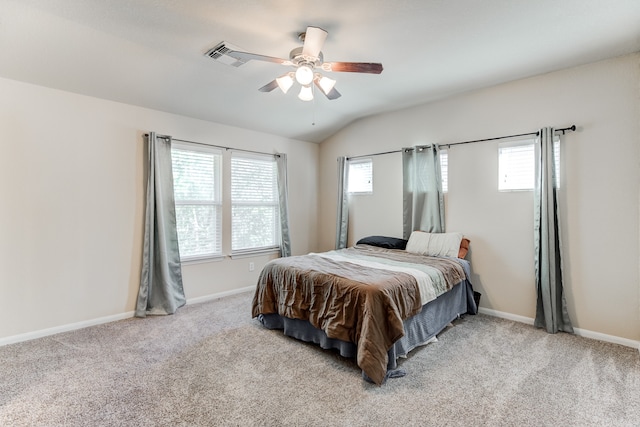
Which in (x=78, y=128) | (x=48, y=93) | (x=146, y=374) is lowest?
(x=146, y=374)

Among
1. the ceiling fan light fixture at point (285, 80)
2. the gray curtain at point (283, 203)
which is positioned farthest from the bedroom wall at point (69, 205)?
the ceiling fan light fixture at point (285, 80)

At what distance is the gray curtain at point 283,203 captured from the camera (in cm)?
477

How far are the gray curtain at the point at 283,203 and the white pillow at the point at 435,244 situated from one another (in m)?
1.91

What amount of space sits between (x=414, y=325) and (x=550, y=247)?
5.37 ft

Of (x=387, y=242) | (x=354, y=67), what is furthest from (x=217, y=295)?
(x=354, y=67)

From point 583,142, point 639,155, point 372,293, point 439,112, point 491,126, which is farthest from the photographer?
point 439,112

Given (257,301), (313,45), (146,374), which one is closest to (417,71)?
(313,45)

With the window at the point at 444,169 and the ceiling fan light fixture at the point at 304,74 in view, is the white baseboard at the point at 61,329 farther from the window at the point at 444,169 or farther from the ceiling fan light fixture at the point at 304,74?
the window at the point at 444,169

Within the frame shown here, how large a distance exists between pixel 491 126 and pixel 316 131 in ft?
8.14

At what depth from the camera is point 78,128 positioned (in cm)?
312

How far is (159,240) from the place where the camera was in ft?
11.6

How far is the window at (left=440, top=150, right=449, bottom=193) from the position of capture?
→ 12.7 ft

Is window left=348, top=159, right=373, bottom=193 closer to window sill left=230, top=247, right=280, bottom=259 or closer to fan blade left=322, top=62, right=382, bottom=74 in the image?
window sill left=230, top=247, right=280, bottom=259

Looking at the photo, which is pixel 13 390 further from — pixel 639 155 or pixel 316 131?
pixel 639 155
